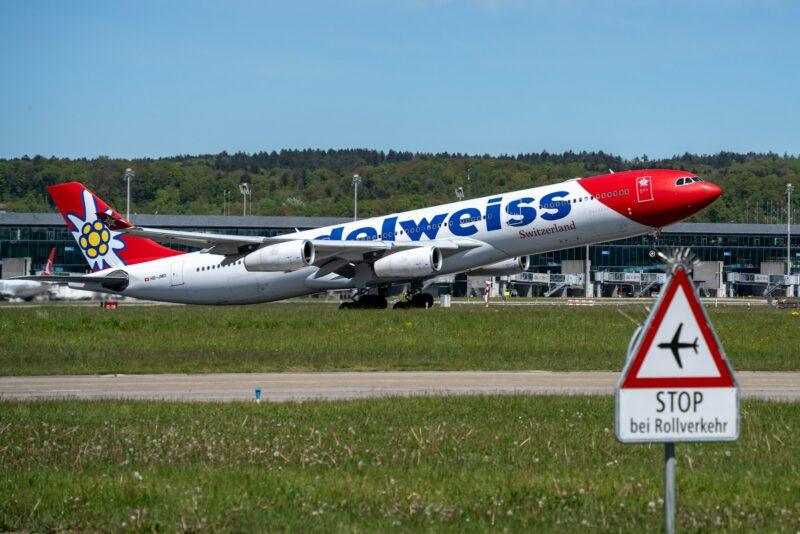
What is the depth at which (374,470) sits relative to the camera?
13.5 metres

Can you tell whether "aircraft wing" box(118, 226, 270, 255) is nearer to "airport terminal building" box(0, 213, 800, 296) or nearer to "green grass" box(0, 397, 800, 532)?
"green grass" box(0, 397, 800, 532)

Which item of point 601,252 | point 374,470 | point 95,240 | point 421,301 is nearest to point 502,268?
point 421,301

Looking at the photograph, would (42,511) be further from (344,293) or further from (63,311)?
(344,293)

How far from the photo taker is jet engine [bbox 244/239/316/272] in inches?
1834

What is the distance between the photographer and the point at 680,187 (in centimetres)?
4597

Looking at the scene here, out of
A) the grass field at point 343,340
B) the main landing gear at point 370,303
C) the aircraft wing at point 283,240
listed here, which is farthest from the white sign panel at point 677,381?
the main landing gear at point 370,303

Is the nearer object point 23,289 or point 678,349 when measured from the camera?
point 678,349

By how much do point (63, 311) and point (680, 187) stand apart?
89.8 ft

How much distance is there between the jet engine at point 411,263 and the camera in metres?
46.8

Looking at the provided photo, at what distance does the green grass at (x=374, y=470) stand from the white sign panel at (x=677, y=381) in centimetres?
225

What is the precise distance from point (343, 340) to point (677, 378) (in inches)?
1179

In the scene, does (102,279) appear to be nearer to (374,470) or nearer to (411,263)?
(411,263)

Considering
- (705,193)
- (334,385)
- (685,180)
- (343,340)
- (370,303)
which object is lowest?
(334,385)

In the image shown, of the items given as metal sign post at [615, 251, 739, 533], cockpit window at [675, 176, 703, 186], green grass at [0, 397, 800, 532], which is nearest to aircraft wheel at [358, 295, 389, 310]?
cockpit window at [675, 176, 703, 186]
